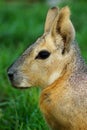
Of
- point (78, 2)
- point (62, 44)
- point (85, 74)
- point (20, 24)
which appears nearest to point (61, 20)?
point (62, 44)

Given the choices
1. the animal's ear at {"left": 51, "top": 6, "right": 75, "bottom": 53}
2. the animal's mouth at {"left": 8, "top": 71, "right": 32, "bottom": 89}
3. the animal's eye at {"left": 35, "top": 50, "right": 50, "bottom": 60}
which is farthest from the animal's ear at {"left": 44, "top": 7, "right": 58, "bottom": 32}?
the animal's mouth at {"left": 8, "top": 71, "right": 32, "bottom": 89}

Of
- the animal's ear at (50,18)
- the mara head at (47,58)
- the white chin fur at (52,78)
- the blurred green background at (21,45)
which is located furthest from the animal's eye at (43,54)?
the blurred green background at (21,45)

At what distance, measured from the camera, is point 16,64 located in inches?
155

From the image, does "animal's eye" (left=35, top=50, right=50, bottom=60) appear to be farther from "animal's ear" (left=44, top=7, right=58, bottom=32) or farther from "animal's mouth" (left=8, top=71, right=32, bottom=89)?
"animal's ear" (left=44, top=7, right=58, bottom=32)

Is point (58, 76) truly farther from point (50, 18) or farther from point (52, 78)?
point (50, 18)

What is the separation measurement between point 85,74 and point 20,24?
222 inches

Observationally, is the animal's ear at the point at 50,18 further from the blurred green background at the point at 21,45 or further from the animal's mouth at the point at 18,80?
the blurred green background at the point at 21,45

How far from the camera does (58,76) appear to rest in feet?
13.0

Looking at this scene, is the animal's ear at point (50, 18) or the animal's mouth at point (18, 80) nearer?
the animal's mouth at point (18, 80)

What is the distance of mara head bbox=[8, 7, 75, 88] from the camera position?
154 inches

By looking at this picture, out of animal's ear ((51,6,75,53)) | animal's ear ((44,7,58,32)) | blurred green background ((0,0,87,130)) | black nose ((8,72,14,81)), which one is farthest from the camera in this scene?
blurred green background ((0,0,87,130))

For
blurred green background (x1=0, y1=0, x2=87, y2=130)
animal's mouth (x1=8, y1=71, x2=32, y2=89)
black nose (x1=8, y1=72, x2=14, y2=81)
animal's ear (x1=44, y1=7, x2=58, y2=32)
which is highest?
animal's ear (x1=44, y1=7, x2=58, y2=32)

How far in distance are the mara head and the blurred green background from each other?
0.84 meters

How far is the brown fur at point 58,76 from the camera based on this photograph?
392cm
